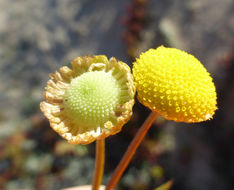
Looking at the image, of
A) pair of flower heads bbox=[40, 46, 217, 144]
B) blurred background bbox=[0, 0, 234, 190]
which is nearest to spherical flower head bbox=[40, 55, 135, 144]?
pair of flower heads bbox=[40, 46, 217, 144]

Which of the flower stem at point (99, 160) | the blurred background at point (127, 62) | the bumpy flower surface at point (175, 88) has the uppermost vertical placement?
the bumpy flower surface at point (175, 88)

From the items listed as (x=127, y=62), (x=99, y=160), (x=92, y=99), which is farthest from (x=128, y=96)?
(x=127, y=62)

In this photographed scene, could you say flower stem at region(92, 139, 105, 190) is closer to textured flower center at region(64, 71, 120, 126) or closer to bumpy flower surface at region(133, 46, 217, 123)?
textured flower center at region(64, 71, 120, 126)

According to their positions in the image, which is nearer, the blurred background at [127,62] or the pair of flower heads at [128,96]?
the pair of flower heads at [128,96]

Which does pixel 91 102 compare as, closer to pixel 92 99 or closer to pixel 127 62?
pixel 92 99

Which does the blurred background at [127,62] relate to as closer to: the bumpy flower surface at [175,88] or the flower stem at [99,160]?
the flower stem at [99,160]

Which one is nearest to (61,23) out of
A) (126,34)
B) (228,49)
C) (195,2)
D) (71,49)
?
(71,49)

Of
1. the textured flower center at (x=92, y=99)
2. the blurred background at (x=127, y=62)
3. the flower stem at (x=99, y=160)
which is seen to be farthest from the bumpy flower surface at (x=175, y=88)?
the blurred background at (x=127, y=62)
